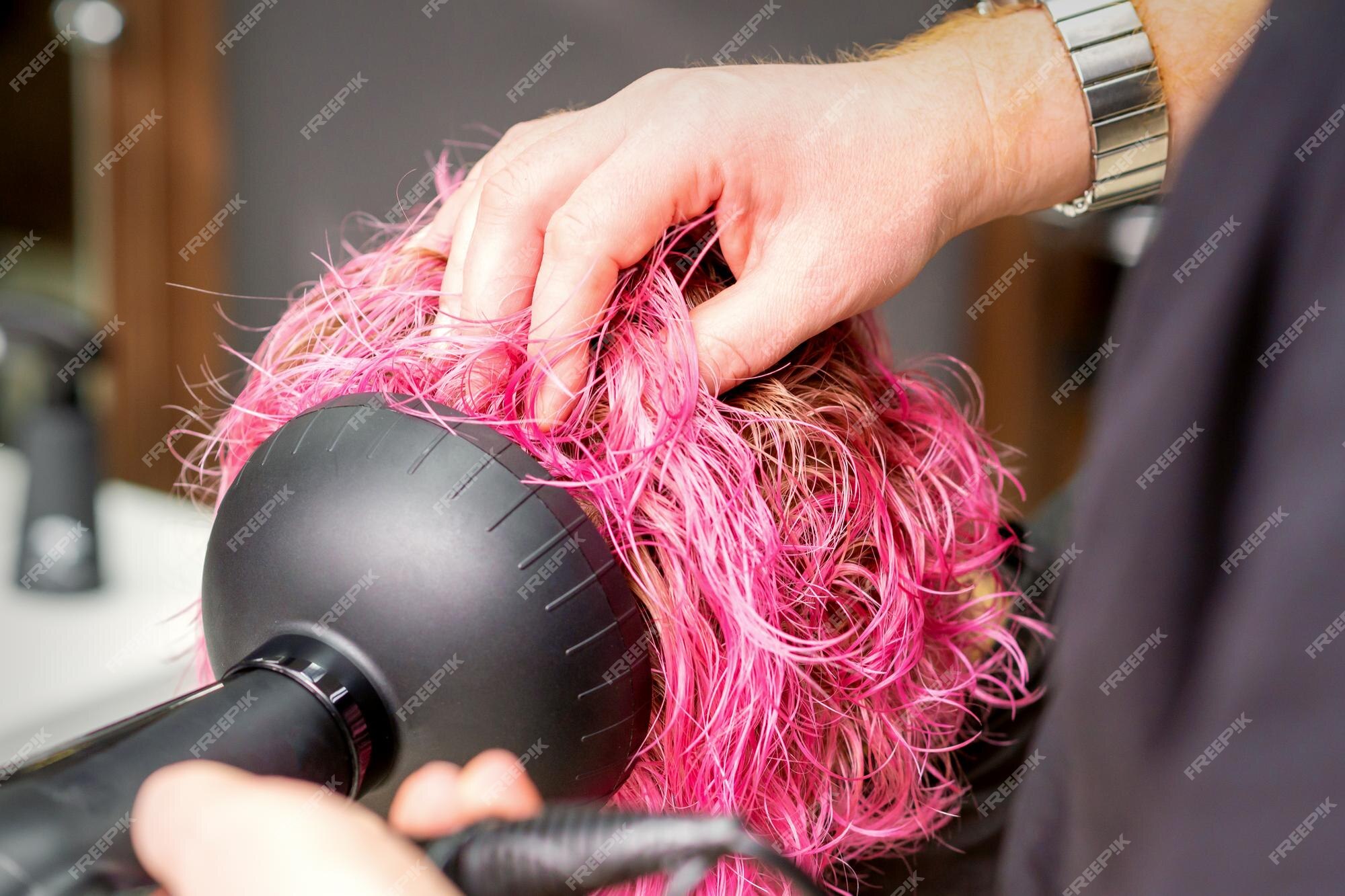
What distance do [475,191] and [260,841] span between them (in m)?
0.28

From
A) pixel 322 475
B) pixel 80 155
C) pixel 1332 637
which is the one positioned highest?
pixel 80 155

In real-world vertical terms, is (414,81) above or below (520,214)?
above

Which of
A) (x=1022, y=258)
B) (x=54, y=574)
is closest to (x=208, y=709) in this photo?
(x=54, y=574)

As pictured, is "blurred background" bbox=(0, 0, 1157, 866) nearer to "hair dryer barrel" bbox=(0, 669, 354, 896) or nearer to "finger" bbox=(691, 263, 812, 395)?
"finger" bbox=(691, 263, 812, 395)

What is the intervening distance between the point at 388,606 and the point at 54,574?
0.72 m

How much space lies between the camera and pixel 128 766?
0.75 feet

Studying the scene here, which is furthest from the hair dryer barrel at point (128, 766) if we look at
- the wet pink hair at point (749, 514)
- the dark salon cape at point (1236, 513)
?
the dark salon cape at point (1236, 513)

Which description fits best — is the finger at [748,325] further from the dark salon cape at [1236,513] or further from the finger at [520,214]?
the dark salon cape at [1236,513]

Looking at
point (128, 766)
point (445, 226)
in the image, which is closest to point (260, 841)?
point (128, 766)

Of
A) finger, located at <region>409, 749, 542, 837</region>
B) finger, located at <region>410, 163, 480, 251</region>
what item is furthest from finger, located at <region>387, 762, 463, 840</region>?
finger, located at <region>410, 163, 480, 251</region>

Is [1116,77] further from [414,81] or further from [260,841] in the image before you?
[414,81]

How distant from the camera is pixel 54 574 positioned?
0.83 metres

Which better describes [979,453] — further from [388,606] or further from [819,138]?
[388,606]

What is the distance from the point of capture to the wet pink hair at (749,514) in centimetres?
33
